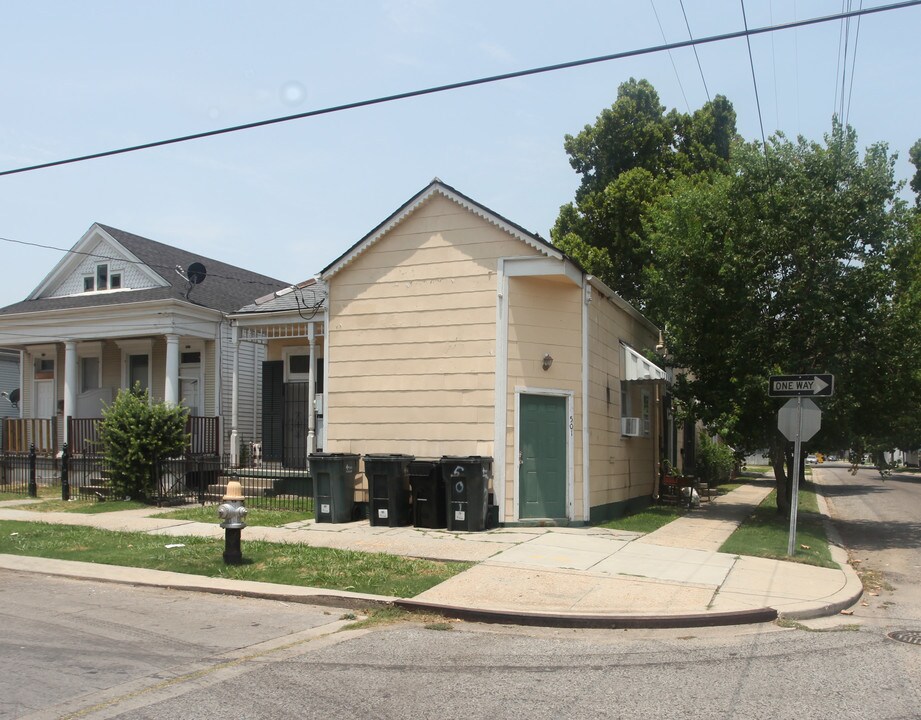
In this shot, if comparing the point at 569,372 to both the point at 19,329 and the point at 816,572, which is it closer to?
the point at 816,572

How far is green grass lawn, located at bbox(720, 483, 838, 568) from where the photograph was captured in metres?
11.6

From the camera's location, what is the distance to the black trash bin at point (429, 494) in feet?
43.0

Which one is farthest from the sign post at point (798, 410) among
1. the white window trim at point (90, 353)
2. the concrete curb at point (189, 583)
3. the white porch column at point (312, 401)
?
the white window trim at point (90, 353)

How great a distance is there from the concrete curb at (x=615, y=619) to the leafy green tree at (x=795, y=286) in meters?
7.72

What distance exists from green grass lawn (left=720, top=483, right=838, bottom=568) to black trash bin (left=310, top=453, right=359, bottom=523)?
6.08m

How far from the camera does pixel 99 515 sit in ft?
50.2

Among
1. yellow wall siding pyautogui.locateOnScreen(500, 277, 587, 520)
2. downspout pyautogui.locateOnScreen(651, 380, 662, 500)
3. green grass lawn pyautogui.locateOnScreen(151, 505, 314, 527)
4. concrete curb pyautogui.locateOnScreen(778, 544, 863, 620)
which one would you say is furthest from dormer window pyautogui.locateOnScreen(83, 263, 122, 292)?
concrete curb pyautogui.locateOnScreen(778, 544, 863, 620)

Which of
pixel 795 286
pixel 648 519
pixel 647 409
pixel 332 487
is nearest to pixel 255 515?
pixel 332 487

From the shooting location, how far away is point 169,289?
2230cm

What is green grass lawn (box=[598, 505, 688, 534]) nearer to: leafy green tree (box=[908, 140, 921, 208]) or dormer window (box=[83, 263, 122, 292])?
dormer window (box=[83, 263, 122, 292])

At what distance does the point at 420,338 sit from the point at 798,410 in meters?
6.25

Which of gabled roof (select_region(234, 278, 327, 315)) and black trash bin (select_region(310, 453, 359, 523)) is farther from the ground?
gabled roof (select_region(234, 278, 327, 315))

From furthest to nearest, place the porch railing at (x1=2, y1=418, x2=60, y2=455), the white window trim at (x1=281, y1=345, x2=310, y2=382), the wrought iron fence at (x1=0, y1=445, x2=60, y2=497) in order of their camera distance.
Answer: the porch railing at (x1=2, y1=418, x2=60, y2=455), the wrought iron fence at (x1=0, y1=445, x2=60, y2=497), the white window trim at (x1=281, y1=345, x2=310, y2=382)

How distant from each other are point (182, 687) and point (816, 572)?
803 cm
